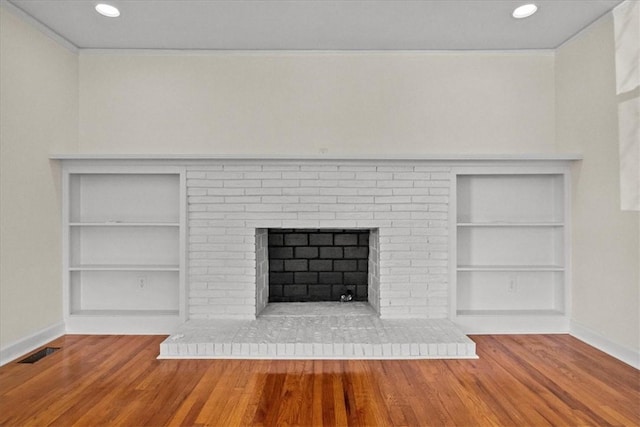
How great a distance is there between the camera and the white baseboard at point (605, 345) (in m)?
2.93

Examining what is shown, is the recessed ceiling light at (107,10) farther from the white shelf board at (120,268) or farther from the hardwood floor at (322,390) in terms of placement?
the hardwood floor at (322,390)

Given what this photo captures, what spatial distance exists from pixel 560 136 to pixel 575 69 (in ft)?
1.85

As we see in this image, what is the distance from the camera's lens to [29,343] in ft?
10.6

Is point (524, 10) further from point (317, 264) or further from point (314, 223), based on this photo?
point (317, 264)

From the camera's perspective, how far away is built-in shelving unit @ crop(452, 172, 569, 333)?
3.92 meters

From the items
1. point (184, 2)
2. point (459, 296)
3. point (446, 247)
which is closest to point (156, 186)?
point (184, 2)

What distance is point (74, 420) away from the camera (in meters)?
2.18

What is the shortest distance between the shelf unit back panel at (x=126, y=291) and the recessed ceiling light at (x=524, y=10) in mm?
3492

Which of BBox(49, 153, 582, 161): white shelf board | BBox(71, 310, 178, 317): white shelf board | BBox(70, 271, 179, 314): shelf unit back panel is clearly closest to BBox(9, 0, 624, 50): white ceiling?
BBox(49, 153, 582, 161): white shelf board

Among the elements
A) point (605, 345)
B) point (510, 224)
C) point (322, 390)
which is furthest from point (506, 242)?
point (322, 390)

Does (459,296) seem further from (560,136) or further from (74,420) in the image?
(74,420)

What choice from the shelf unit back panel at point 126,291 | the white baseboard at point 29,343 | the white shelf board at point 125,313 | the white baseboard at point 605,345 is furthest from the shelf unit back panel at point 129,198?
the white baseboard at point 605,345

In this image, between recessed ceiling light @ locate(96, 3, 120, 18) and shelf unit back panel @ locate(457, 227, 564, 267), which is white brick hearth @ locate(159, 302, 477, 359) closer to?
shelf unit back panel @ locate(457, 227, 564, 267)

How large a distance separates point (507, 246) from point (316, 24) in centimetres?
254
